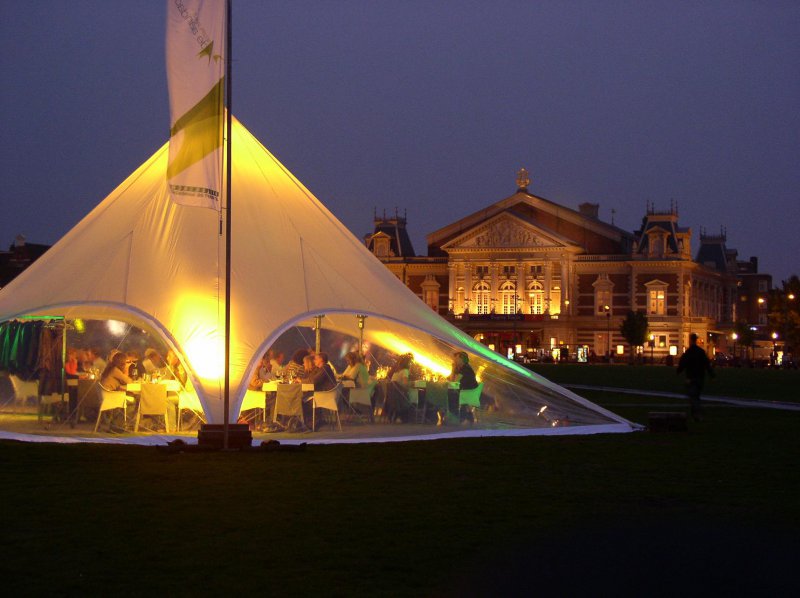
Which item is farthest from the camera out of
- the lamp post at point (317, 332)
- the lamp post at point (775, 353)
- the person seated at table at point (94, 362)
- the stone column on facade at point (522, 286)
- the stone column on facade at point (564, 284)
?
the stone column on facade at point (522, 286)

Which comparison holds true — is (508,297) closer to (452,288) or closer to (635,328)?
(452,288)

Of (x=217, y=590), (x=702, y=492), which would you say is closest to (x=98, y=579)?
(x=217, y=590)

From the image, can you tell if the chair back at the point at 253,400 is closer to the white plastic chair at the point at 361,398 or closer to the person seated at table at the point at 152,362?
the person seated at table at the point at 152,362

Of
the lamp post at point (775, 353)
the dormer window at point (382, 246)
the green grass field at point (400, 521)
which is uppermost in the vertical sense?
the dormer window at point (382, 246)

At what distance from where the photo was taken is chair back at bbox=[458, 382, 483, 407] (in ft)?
47.9

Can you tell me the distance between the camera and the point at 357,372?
14.7 metres

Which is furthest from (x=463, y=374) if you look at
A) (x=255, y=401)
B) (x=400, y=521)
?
(x=400, y=521)

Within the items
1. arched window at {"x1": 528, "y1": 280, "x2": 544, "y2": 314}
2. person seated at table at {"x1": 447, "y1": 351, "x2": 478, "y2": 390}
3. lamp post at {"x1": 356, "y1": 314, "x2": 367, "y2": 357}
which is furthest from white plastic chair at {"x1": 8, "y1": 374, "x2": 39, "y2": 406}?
arched window at {"x1": 528, "y1": 280, "x2": 544, "y2": 314}

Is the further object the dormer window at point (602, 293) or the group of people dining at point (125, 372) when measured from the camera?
the dormer window at point (602, 293)

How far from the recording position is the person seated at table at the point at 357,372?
14.6 meters

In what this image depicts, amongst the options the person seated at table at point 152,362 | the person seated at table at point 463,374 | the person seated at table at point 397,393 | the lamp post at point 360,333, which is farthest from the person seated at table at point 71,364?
the person seated at table at point 463,374

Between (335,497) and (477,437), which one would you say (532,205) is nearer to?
(477,437)

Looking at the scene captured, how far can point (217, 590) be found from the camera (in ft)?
18.9

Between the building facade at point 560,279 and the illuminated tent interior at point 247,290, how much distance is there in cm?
5451
